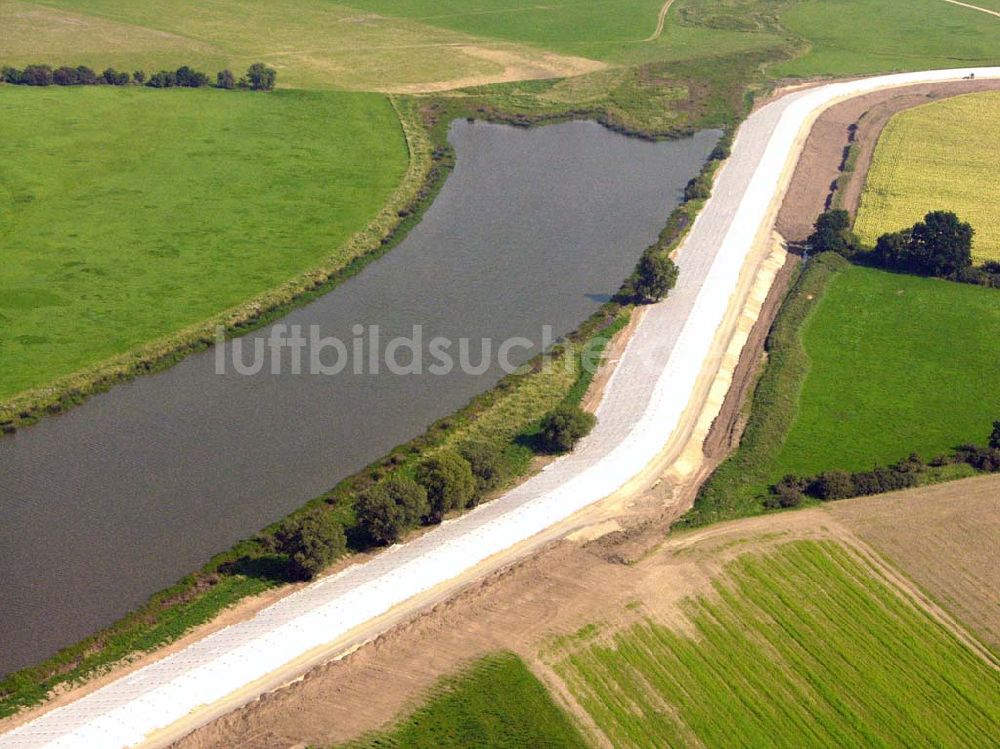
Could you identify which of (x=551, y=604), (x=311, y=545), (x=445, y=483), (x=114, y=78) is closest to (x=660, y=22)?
(x=114, y=78)

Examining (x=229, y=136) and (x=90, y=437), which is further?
(x=229, y=136)

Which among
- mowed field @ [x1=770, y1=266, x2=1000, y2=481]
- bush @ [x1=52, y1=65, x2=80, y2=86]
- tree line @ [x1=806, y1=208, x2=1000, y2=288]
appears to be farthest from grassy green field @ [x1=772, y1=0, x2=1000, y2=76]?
bush @ [x1=52, y1=65, x2=80, y2=86]

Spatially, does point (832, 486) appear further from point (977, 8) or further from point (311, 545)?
point (977, 8)

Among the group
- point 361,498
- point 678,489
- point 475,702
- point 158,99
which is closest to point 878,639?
point 678,489

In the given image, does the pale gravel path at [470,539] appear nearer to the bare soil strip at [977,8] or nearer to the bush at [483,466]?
the bush at [483,466]

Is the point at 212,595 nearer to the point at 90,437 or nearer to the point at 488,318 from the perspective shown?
the point at 90,437
